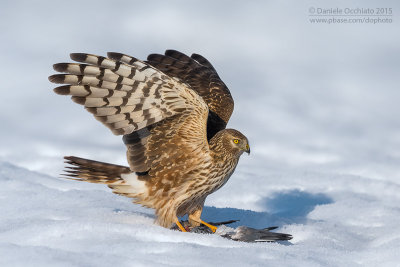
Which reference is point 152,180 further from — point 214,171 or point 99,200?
point 99,200

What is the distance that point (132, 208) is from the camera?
24.5 feet

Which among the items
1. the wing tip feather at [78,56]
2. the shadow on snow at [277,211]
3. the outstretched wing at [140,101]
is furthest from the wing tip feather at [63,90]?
the shadow on snow at [277,211]

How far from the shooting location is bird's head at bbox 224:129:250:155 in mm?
6492

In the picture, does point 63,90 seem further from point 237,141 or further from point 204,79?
point 204,79

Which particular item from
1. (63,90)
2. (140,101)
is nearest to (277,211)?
(140,101)

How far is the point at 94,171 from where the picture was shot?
21.6ft

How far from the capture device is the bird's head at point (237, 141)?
6492 mm

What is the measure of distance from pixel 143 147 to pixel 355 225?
2888 millimetres

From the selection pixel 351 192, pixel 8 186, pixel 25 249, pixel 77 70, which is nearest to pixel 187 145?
pixel 77 70

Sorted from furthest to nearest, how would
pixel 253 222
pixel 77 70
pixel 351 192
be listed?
pixel 351 192 < pixel 253 222 < pixel 77 70

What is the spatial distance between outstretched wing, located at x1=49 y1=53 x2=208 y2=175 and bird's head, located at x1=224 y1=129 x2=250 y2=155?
0.27 metres

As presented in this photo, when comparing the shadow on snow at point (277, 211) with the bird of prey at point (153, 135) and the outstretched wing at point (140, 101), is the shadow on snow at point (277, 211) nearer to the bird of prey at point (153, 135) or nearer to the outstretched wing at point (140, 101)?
the bird of prey at point (153, 135)

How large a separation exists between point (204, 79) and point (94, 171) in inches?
72.6

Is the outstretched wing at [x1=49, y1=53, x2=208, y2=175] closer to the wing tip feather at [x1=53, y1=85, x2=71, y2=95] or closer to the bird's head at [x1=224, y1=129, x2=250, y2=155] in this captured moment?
the wing tip feather at [x1=53, y1=85, x2=71, y2=95]
